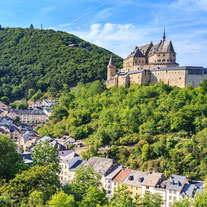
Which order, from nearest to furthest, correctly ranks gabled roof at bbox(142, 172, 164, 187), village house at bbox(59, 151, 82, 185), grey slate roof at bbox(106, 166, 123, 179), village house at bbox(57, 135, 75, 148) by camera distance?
gabled roof at bbox(142, 172, 164, 187)
grey slate roof at bbox(106, 166, 123, 179)
village house at bbox(59, 151, 82, 185)
village house at bbox(57, 135, 75, 148)

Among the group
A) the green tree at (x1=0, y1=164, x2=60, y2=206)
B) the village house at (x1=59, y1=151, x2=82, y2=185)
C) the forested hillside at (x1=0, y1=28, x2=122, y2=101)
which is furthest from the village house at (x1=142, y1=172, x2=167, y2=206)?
the forested hillside at (x1=0, y1=28, x2=122, y2=101)

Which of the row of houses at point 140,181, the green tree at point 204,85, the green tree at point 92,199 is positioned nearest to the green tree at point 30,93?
the row of houses at point 140,181

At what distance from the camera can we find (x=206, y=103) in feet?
193

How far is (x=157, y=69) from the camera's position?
2808 inches

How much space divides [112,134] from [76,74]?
74790mm

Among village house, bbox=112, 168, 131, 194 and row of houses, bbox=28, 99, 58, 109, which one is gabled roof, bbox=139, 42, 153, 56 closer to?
row of houses, bbox=28, 99, 58, 109

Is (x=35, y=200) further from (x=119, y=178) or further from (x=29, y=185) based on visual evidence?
(x=119, y=178)

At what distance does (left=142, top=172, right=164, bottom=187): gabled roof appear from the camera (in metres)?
39.8

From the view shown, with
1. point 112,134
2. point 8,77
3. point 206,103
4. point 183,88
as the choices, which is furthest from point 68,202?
point 8,77

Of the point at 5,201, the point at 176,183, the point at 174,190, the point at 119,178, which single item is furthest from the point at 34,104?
the point at 5,201

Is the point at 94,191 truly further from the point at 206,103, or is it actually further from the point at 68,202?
the point at 206,103

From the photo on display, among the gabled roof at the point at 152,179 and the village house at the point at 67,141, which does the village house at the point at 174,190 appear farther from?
the village house at the point at 67,141

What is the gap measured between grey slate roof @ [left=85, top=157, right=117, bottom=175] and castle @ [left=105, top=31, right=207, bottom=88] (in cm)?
2738

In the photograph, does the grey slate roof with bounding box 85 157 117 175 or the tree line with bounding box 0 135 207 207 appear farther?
the grey slate roof with bounding box 85 157 117 175
